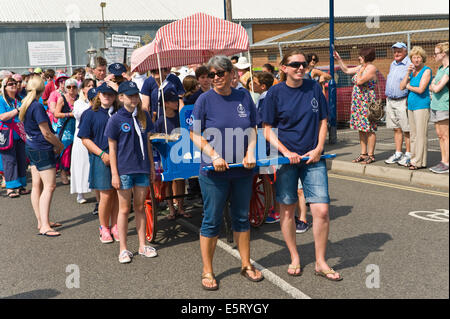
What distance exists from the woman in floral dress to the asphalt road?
210cm

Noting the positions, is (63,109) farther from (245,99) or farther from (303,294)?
(303,294)

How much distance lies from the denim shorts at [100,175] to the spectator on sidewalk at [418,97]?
4.36 metres

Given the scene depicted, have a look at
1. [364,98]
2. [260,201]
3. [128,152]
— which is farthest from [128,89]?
[364,98]

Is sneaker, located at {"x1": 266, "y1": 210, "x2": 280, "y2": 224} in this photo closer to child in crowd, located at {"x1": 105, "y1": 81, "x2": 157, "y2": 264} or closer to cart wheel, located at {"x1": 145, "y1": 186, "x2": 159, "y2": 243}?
cart wheel, located at {"x1": 145, "y1": 186, "x2": 159, "y2": 243}

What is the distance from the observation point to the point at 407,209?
6.09 m

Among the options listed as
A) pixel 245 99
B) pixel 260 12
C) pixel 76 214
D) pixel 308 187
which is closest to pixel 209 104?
pixel 245 99

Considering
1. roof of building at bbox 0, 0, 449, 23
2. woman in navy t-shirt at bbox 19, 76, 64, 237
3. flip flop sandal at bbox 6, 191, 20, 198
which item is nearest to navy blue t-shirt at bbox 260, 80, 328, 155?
woman in navy t-shirt at bbox 19, 76, 64, 237

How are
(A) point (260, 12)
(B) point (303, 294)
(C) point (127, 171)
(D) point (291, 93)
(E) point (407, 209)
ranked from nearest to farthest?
1. (B) point (303, 294)
2. (D) point (291, 93)
3. (C) point (127, 171)
4. (E) point (407, 209)
5. (A) point (260, 12)

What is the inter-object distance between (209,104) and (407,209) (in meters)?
3.26

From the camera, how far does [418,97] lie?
7906mm

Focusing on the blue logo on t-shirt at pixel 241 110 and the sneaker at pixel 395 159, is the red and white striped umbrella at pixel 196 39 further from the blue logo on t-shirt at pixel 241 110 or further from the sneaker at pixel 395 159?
the sneaker at pixel 395 159

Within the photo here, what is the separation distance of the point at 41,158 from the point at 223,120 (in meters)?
3.00

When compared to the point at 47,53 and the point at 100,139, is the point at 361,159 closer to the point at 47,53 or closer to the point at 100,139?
the point at 100,139

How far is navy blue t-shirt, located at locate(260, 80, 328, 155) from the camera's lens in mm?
4227
